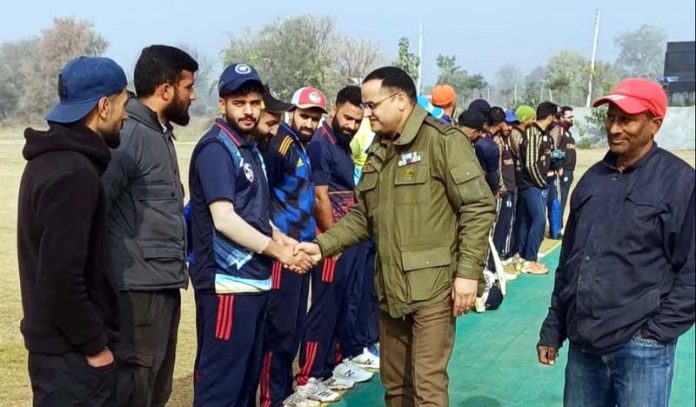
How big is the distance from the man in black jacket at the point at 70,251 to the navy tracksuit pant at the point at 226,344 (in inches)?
31.3

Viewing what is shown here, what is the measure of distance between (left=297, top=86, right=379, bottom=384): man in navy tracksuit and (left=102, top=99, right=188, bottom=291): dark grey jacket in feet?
4.96

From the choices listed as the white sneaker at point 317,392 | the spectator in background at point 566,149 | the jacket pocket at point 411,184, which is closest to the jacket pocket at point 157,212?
the jacket pocket at point 411,184

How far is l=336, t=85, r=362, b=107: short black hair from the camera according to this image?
4.84 metres

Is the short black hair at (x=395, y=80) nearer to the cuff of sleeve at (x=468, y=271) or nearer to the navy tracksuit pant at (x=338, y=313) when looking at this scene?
the cuff of sleeve at (x=468, y=271)

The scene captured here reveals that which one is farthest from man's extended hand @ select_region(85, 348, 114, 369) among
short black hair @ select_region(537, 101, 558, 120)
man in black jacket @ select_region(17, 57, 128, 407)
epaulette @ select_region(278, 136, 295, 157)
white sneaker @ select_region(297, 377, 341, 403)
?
short black hair @ select_region(537, 101, 558, 120)

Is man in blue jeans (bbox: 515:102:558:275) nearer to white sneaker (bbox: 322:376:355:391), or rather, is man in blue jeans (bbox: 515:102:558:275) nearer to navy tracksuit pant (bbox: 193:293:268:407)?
white sneaker (bbox: 322:376:355:391)

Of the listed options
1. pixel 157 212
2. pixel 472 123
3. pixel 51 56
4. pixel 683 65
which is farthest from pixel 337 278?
pixel 51 56

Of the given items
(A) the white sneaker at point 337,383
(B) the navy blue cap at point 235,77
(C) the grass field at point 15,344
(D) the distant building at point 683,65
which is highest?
(D) the distant building at point 683,65

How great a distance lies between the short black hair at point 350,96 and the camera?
4836 millimetres

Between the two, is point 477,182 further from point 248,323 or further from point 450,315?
point 248,323

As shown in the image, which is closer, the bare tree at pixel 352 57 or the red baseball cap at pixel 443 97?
the red baseball cap at pixel 443 97

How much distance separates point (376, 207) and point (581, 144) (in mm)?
37124

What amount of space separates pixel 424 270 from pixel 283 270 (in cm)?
98

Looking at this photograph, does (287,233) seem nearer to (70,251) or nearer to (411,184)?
(411,184)
